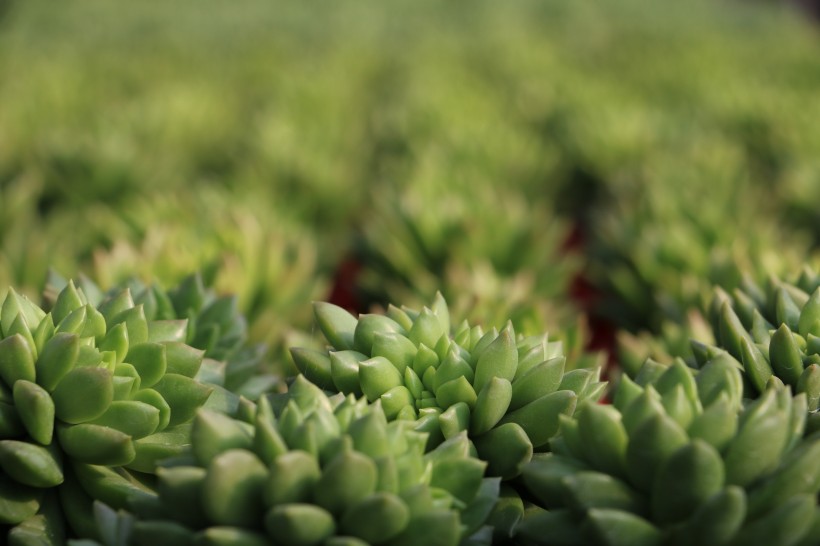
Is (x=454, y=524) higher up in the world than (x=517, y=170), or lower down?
lower down

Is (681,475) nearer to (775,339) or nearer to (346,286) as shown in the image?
(775,339)

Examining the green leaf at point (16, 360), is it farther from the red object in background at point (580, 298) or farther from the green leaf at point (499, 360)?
the red object in background at point (580, 298)

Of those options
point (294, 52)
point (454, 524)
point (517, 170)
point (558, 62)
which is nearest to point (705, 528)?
point (454, 524)

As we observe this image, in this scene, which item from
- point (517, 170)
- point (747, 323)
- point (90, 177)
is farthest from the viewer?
point (517, 170)

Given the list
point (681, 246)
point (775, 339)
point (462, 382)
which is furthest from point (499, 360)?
point (681, 246)

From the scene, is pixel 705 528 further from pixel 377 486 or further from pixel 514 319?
pixel 514 319

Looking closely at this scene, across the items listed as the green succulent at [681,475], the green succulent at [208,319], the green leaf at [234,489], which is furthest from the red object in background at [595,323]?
the green leaf at [234,489]

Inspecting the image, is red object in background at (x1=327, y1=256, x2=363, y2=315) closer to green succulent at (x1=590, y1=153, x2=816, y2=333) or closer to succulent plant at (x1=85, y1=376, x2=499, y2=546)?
green succulent at (x1=590, y1=153, x2=816, y2=333)
